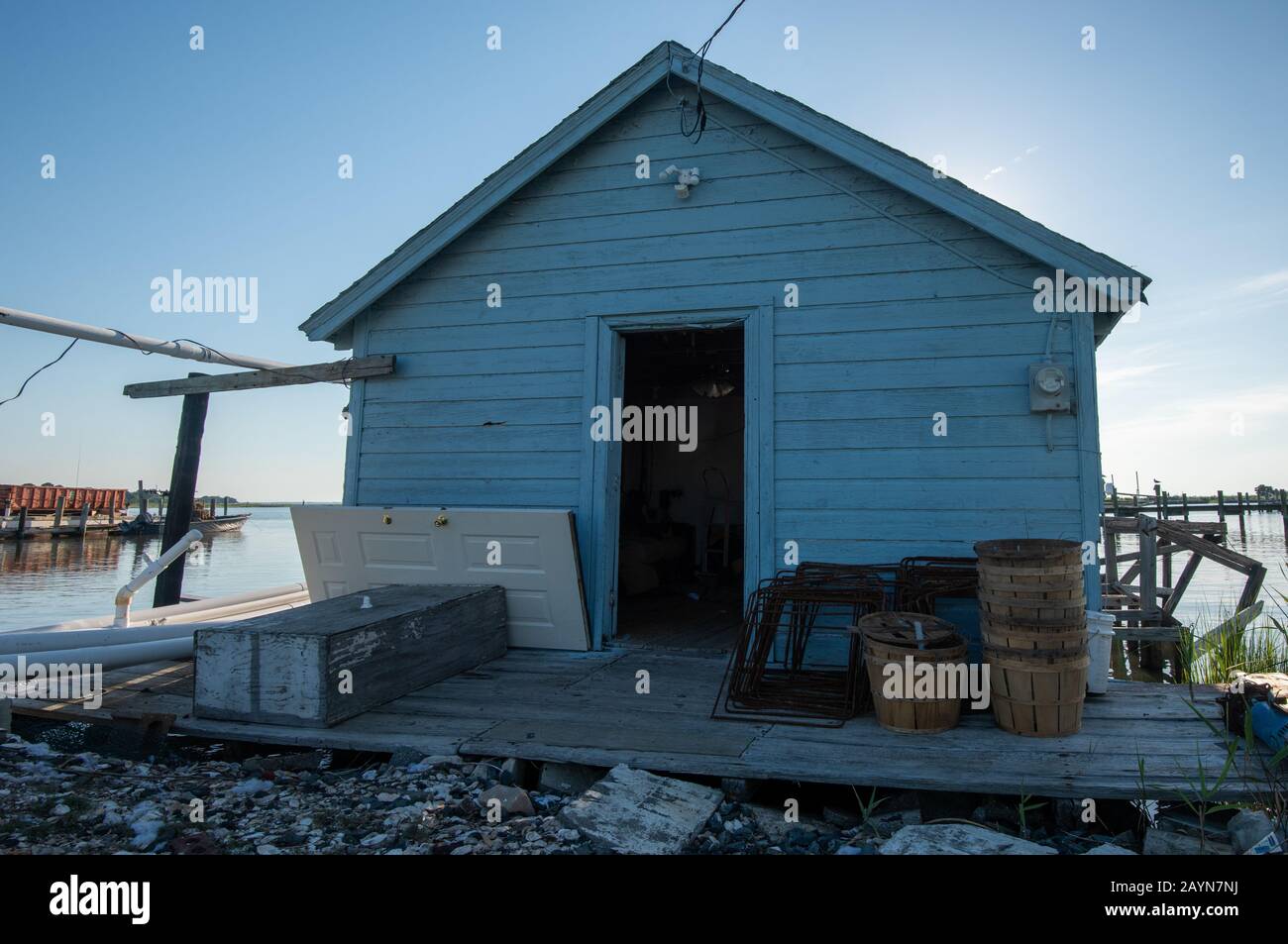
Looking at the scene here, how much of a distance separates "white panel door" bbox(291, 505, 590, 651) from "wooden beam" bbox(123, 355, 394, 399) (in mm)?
1323

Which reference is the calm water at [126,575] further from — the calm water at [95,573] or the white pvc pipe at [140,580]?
the white pvc pipe at [140,580]

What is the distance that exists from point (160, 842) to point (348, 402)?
4.66 m

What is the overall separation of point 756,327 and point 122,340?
5.89m

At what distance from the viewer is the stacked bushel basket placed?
382 centimetres

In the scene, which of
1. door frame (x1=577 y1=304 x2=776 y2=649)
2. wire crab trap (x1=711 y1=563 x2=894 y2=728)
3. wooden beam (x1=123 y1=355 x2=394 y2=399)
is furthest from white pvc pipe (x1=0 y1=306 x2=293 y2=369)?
wire crab trap (x1=711 y1=563 x2=894 y2=728)

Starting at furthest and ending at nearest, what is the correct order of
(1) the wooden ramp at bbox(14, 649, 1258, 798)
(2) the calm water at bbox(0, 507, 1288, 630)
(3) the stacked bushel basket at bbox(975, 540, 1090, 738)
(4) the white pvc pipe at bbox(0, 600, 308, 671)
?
1. (2) the calm water at bbox(0, 507, 1288, 630)
2. (4) the white pvc pipe at bbox(0, 600, 308, 671)
3. (3) the stacked bushel basket at bbox(975, 540, 1090, 738)
4. (1) the wooden ramp at bbox(14, 649, 1258, 798)

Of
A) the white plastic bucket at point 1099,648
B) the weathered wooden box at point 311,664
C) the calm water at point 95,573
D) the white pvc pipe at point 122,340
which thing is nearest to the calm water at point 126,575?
the calm water at point 95,573

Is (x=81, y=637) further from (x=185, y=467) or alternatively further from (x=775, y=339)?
(x=775, y=339)

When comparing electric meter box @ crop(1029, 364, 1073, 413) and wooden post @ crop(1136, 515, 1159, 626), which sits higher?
electric meter box @ crop(1029, 364, 1073, 413)

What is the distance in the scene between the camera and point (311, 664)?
163 inches

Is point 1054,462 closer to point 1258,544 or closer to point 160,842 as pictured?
point 160,842

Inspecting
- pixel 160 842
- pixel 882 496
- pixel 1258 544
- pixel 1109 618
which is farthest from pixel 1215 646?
pixel 1258 544

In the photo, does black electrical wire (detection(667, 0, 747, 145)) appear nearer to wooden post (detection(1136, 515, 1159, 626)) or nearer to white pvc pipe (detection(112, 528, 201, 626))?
white pvc pipe (detection(112, 528, 201, 626))

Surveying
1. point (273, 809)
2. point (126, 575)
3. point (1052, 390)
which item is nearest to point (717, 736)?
point (273, 809)
